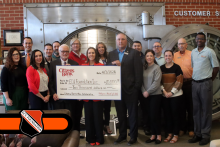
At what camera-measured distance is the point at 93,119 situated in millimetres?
3219

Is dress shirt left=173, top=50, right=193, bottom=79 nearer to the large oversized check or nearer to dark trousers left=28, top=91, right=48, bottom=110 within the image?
the large oversized check

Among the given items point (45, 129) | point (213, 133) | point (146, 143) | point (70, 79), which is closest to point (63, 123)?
point (45, 129)

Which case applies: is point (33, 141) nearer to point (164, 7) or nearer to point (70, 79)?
point (70, 79)

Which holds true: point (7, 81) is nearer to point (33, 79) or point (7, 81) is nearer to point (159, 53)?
point (33, 79)

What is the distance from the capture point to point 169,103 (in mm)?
Result: 3326

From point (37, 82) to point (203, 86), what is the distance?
8.40 ft

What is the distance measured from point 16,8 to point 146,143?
3.78 m

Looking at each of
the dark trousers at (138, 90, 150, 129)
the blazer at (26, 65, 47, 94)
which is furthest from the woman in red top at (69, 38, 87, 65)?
the dark trousers at (138, 90, 150, 129)

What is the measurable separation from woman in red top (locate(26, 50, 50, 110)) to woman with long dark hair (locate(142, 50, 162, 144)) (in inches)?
62.0

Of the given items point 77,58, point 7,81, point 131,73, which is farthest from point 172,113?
point 7,81

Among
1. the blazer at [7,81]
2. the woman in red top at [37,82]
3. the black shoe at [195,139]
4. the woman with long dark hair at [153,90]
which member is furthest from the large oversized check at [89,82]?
the black shoe at [195,139]

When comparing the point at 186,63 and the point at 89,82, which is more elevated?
the point at 186,63

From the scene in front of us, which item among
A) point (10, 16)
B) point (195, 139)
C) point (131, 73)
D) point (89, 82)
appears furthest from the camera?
point (10, 16)

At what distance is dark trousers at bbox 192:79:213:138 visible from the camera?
Result: 3139 millimetres
